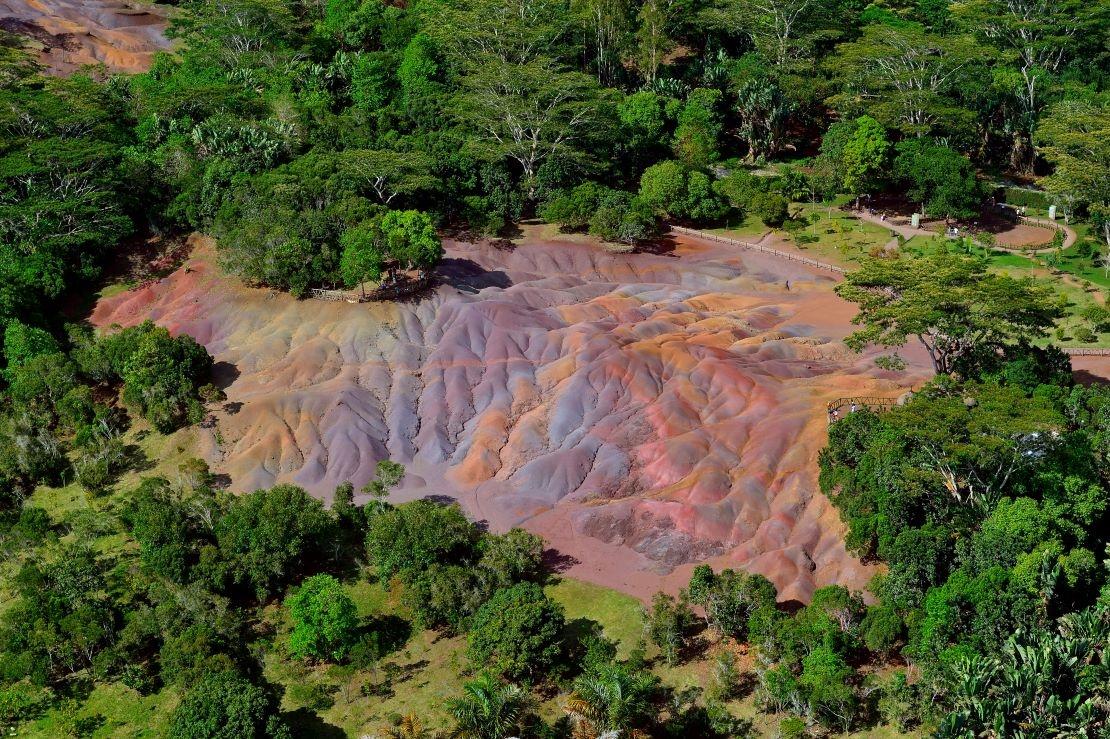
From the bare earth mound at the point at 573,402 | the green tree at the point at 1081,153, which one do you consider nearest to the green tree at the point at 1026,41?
the green tree at the point at 1081,153

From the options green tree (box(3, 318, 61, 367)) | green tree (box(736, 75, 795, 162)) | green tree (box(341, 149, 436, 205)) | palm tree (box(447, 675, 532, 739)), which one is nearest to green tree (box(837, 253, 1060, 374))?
palm tree (box(447, 675, 532, 739))

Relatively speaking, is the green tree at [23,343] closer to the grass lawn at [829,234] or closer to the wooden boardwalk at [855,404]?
the wooden boardwalk at [855,404]

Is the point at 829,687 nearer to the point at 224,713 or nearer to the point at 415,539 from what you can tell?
the point at 415,539

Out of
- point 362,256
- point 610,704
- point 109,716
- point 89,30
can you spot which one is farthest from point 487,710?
point 89,30

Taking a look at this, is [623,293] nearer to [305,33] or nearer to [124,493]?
[124,493]

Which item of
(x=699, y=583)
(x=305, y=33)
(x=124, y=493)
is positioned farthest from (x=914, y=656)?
(x=305, y=33)

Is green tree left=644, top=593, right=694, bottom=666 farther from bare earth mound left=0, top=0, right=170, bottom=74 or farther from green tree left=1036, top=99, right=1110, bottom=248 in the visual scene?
bare earth mound left=0, top=0, right=170, bottom=74
